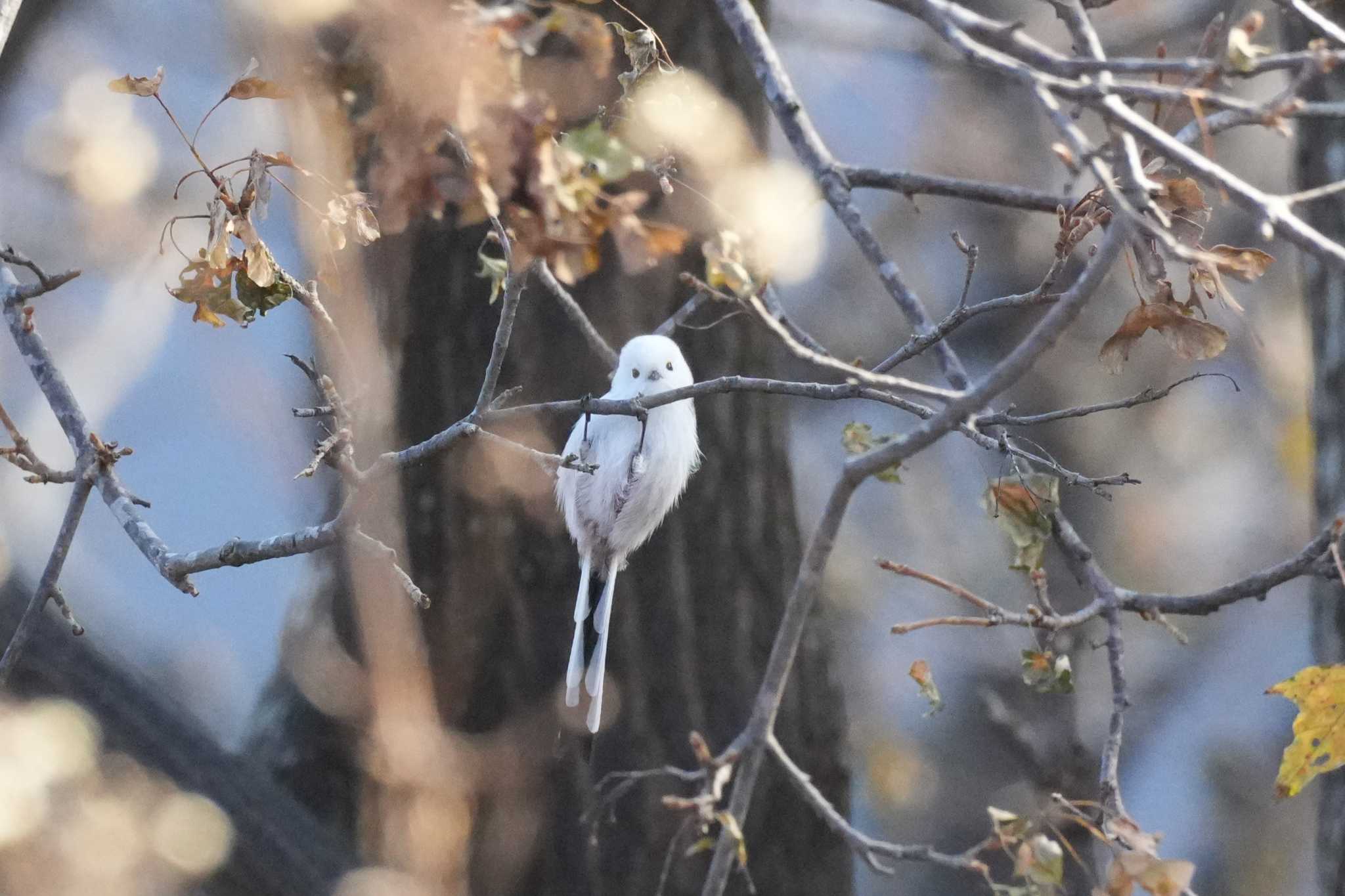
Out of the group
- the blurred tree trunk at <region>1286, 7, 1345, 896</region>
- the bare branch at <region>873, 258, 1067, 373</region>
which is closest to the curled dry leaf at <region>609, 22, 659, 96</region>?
the bare branch at <region>873, 258, 1067, 373</region>

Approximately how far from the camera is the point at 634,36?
1.91 m

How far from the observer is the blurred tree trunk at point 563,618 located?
296 centimetres

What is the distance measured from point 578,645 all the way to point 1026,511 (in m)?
1.17

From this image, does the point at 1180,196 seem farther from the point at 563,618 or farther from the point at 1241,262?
the point at 563,618

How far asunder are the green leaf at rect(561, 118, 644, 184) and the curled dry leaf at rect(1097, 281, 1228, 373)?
2.96 ft

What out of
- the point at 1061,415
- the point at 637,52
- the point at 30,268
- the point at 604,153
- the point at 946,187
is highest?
the point at 637,52

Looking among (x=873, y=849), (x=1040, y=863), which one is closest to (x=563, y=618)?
(x=873, y=849)

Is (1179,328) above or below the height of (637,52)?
below

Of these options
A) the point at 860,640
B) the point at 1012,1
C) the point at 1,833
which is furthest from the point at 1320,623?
the point at 1012,1

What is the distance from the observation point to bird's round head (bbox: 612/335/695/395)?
259 cm

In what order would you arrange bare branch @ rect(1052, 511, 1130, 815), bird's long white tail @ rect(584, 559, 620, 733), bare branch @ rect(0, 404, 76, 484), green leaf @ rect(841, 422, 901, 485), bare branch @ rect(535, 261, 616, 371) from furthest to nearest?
bird's long white tail @ rect(584, 559, 620, 733) < bare branch @ rect(535, 261, 616, 371) < green leaf @ rect(841, 422, 901, 485) < bare branch @ rect(0, 404, 76, 484) < bare branch @ rect(1052, 511, 1130, 815)

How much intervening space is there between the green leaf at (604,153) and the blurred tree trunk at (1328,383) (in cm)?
236

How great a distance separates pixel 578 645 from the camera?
107 inches

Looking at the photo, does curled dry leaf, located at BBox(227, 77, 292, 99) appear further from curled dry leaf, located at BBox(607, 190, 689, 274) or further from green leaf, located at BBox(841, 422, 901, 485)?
green leaf, located at BBox(841, 422, 901, 485)
